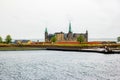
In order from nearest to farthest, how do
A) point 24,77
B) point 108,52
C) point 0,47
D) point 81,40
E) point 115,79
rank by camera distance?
1. point 115,79
2. point 24,77
3. point 108,52
4. point 0,47
5. point 81,40

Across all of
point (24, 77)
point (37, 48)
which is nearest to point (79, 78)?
point (24, 77)

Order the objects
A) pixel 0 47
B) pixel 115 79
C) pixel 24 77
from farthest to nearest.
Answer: pixel 0 47 → pixel 24 77 → pixel 115 79

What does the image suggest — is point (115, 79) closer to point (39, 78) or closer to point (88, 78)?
point (88, 78)

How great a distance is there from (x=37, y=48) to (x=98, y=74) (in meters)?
99.8

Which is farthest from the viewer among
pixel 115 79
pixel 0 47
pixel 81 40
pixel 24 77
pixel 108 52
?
pixel 81 40

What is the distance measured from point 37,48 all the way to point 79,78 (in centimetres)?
10343

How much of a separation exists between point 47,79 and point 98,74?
9792 millimetres

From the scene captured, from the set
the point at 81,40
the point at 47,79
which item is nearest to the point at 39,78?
the point at 47,79

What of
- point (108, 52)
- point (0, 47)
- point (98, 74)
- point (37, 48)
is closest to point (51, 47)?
point (37, 48)

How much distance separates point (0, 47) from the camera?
148m

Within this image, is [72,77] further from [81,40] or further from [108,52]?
[81,40]

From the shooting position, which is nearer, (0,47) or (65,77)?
(65,77)

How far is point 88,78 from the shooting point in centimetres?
4562

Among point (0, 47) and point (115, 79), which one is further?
point (0, 47)
